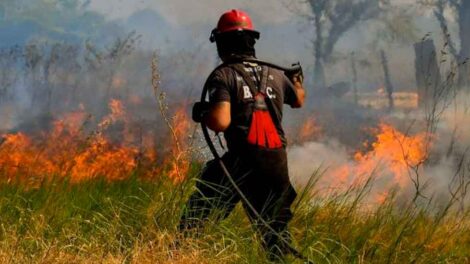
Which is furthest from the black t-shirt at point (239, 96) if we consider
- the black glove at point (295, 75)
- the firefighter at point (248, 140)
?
the black glove at point (295, 75)

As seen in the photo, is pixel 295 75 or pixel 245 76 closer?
pixel 245 76

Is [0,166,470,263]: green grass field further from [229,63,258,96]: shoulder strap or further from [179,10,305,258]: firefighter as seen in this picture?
[229,63,258,96]: shoulder strap

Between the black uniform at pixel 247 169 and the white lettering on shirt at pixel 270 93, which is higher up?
the white lettering on shirt at pixel 270 93

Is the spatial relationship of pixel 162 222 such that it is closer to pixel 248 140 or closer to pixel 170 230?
pixel 170 230

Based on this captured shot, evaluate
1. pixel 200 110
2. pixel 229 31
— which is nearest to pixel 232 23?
pixel 229 31

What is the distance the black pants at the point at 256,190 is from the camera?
4086 mm

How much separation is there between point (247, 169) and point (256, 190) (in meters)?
0.16

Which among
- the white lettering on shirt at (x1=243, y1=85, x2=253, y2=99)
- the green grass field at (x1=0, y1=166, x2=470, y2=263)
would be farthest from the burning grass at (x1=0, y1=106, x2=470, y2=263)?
the white lettering on shirt at (x1=243, y1=85, x2=253, y2=99)

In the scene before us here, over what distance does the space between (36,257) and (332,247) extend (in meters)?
1.95

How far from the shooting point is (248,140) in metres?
4.04

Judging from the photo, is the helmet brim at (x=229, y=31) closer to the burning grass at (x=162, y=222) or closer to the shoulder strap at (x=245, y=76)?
the shoulder strap at (x=245, y=76)

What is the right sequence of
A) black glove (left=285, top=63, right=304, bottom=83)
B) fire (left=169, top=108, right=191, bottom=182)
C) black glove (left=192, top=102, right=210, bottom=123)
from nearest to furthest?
black glove (left=192, top=102, right=210, bottom=123)
fire (left=169, top=108, right=191, bottom=182)
black glove (left=285, top=63, right=304, bottom=83)

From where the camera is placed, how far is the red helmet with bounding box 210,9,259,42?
4.10 m

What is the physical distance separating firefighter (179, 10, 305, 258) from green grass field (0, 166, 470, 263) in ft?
0.43
